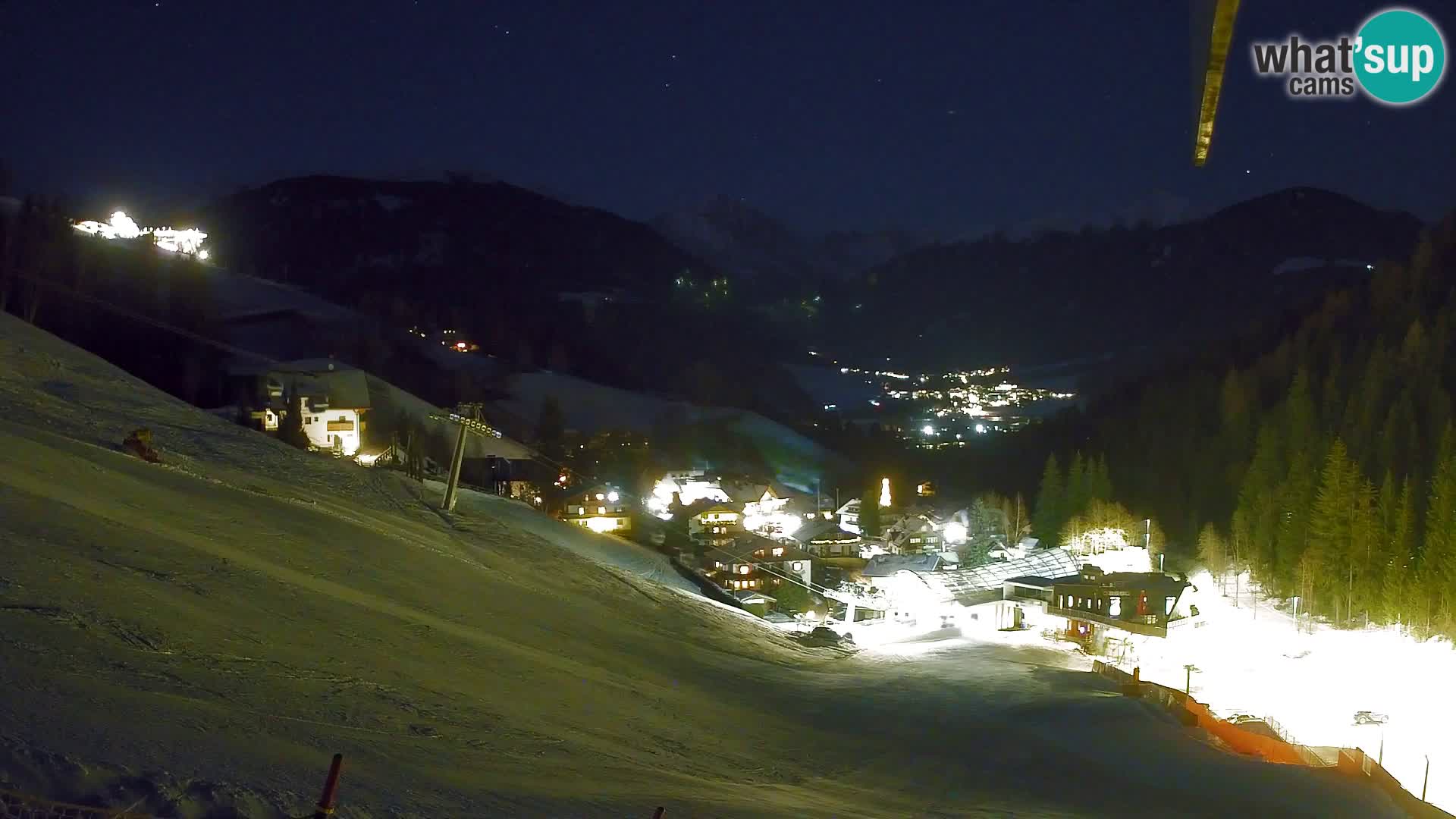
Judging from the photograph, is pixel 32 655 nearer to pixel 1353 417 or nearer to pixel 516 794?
pixel 516 794

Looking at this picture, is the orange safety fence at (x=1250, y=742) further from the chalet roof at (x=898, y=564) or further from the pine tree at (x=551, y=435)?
the pine tree at (x=551, y=435)

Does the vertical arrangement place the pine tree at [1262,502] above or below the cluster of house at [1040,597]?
above

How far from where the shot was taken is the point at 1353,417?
45.3 meters

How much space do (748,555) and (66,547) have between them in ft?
119

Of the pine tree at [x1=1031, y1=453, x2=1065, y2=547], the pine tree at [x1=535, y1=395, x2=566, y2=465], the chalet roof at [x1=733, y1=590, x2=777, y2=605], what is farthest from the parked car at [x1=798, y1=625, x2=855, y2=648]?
the pine tree at [x1=535, y1=395, x2=566, y2=465]

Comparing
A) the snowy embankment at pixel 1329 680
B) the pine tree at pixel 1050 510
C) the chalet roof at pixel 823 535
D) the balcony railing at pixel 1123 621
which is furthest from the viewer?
the chalet roof at pixel 823 535

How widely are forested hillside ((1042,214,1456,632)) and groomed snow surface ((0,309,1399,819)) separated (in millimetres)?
18672

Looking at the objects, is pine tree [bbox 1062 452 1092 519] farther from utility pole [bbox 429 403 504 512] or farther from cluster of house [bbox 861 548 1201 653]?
utility pole [bbox 429 403 504 512]

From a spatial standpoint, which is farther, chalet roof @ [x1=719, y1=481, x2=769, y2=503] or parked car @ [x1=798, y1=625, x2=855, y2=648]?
chalet roof @ [x1=719, y1=481, x2=769, y2=503]

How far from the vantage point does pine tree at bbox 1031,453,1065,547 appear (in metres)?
50.9

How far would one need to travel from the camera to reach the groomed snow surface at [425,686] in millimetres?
6727

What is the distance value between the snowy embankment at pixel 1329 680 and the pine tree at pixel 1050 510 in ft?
46.7

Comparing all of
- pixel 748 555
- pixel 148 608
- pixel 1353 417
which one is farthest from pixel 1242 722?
pixel 1353 417

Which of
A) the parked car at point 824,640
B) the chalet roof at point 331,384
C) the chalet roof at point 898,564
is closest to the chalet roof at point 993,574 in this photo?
the chalet roof at point 898,564
